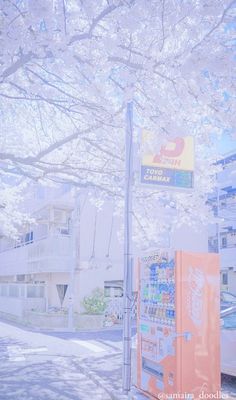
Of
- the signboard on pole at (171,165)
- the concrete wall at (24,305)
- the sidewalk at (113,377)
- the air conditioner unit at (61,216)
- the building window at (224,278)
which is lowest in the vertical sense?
the sidewalk at (113,377)

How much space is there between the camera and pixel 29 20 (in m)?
4.79

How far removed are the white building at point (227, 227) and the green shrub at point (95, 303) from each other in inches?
482

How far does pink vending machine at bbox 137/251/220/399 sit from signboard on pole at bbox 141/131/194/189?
46.5 inches

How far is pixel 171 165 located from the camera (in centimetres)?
707

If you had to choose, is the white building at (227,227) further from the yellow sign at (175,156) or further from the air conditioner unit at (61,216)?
the yellow sign at (175,156)

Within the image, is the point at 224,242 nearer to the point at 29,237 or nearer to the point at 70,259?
the point at 29,237

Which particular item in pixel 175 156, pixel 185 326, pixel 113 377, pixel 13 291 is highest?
pixel 175 156

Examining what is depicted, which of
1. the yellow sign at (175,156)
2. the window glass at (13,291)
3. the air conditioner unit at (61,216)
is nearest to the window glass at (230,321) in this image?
the yellow sign at (175,156)

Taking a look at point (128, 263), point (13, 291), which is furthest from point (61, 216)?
point (128, 263)

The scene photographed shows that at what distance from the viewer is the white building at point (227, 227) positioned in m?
29.7

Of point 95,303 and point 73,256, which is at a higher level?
point 73,256

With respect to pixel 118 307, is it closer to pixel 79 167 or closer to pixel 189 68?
pixel 79 167

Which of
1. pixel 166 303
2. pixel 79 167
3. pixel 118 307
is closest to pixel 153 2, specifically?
pixel 166 303

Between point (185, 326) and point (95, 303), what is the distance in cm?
1309
